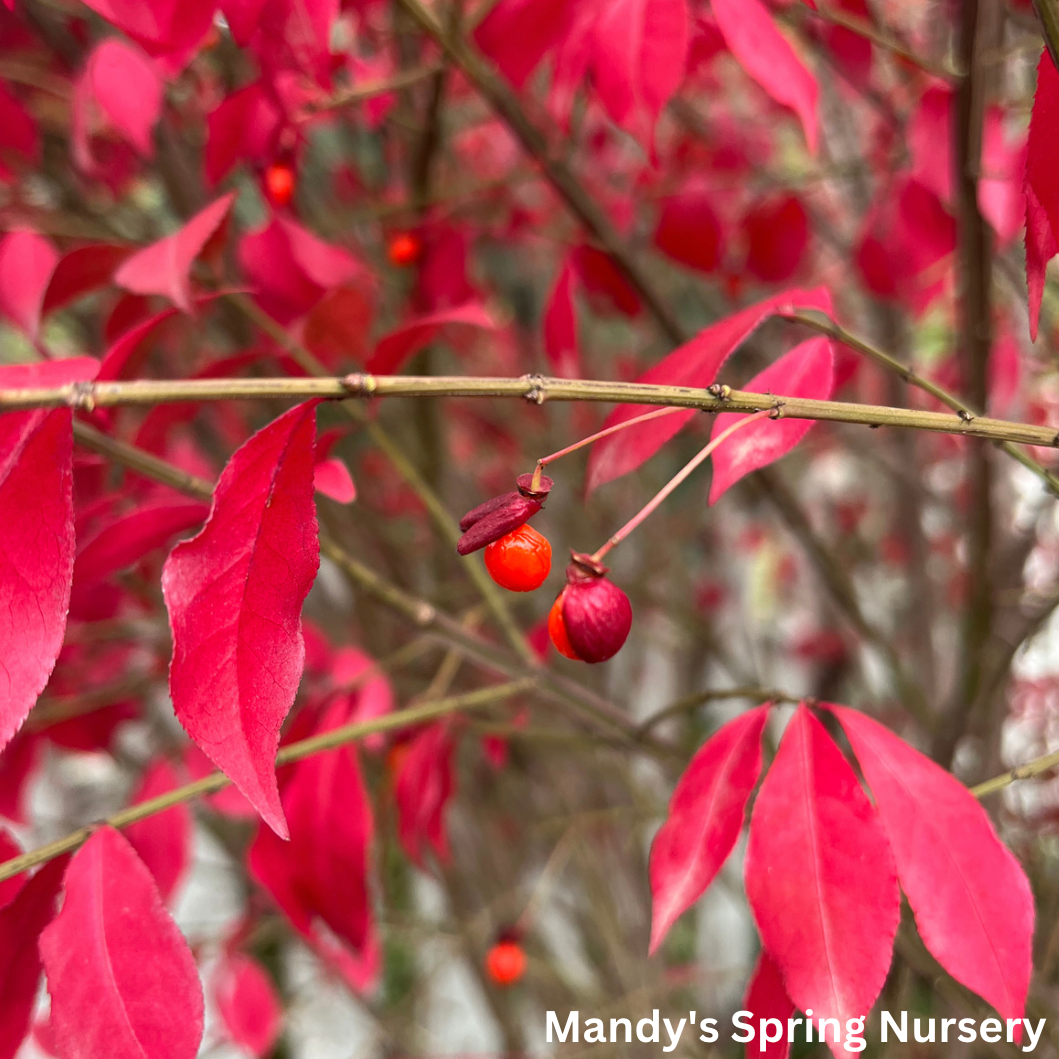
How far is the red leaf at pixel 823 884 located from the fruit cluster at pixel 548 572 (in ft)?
0.39

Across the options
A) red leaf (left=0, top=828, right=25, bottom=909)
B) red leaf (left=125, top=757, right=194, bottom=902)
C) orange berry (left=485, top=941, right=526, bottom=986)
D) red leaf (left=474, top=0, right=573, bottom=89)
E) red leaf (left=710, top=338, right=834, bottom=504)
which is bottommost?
orange berry (left=485, top=941, right=526, bottom=986)

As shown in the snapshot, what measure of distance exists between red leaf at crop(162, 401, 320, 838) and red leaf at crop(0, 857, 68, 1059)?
0.20 metres

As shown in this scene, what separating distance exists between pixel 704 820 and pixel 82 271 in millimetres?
532

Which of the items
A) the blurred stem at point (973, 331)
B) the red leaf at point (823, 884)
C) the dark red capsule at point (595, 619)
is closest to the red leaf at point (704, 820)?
the red leaf at point (823, 884)

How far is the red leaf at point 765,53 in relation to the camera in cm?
50

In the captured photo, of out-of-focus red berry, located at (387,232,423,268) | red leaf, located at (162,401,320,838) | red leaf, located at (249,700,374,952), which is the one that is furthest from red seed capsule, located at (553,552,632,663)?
out-of-focus red berry, located at (387,232,423,268)

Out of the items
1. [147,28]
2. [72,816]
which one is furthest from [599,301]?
[72,816]

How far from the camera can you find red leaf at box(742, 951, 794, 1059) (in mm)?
375

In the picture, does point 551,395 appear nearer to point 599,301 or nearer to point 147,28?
point 147,28

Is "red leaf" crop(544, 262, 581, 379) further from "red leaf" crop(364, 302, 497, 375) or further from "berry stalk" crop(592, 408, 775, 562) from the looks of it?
"berry stalk" crop(592, 408, 775, 562)

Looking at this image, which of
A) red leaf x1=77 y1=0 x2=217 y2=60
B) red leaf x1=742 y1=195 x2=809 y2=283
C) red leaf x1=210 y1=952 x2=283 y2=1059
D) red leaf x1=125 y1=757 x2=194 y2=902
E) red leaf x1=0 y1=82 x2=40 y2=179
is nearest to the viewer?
red leaf x1=77 y1=0 x2=217 y2=60

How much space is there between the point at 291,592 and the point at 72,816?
239cm

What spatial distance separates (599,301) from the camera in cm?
124

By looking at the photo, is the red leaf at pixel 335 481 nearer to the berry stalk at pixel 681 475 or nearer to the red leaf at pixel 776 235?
the berry stalk at pixel 681 475
